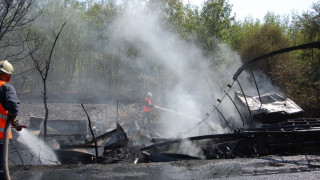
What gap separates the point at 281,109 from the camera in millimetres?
8695

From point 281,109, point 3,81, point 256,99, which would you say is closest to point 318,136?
point 281,109

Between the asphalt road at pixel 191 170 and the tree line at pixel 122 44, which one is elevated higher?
the tree line at pixel 122 44

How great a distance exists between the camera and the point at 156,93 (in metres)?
25.3

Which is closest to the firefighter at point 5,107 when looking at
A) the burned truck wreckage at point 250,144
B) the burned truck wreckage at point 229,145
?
the burned truck wreckage at point 229,145

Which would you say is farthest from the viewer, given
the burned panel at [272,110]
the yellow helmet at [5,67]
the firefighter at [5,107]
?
the burned panel at [272,110]

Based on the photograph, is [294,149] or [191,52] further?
[191,52]

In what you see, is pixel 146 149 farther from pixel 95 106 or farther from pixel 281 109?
pixel 95 106

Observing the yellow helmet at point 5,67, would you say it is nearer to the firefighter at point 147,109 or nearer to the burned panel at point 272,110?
the burned panel at point 272,110

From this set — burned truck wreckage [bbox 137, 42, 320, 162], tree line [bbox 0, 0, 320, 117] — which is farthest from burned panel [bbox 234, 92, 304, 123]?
tree line [bbox 0, 0, 320, 117]

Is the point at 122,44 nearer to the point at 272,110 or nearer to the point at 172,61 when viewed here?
the point at 172,61

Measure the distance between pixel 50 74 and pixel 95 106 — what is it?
1203cm

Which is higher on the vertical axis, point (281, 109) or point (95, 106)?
point (281, 109)

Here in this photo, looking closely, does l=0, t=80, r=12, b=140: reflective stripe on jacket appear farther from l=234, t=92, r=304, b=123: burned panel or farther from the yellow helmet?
l=234, t=92, r=304, b=123: burned panel

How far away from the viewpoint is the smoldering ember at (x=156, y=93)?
5.48 meters
